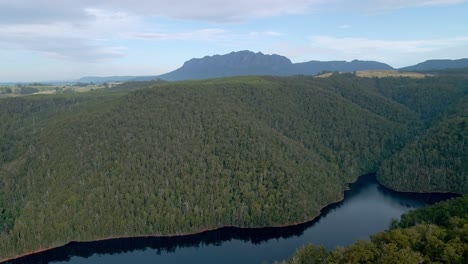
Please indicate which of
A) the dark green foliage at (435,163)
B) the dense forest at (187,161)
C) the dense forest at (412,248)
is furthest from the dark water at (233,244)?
the dense forest at (412,248)

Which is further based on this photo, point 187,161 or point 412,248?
point 187,161

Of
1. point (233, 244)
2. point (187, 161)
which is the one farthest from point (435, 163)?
point (187, 161)

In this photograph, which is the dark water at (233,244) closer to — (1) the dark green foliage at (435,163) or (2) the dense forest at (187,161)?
(2) the dense forest at (187,161)

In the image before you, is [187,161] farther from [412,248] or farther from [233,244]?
[412,248]

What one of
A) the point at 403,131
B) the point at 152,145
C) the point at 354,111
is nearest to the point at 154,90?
the point at 152,145

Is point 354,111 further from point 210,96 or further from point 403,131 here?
point 210,96

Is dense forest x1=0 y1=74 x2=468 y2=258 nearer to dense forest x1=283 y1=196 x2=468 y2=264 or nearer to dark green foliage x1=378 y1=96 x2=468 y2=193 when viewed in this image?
dark green foliage x1=378 y1=96 x2=468 y2=193
